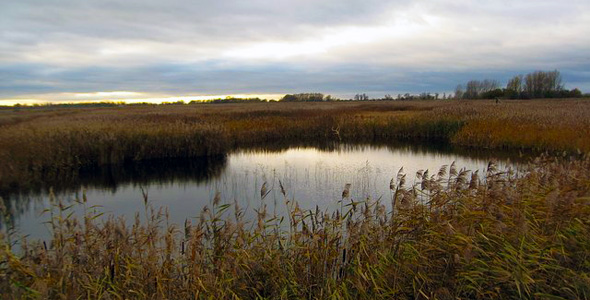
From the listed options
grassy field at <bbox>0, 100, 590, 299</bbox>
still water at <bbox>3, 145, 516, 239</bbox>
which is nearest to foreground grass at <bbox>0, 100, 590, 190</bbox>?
still water at <bbox>3, 145, 516, 239</bbox>

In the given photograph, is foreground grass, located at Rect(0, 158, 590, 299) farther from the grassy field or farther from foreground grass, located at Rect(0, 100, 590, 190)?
foreground grass, located at Rect(0, 100, 590, 190)

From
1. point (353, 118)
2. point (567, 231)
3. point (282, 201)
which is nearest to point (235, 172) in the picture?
point (282, 201)

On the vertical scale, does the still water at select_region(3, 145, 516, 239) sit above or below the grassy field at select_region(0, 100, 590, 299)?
below

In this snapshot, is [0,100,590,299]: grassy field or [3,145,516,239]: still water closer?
[0,100,590,299]: grassy field

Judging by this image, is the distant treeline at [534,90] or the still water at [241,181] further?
the distant treeline at [534,90]

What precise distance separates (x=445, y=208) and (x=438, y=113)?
2117 centimetres

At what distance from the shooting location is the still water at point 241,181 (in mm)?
8883

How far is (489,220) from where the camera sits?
173 inches

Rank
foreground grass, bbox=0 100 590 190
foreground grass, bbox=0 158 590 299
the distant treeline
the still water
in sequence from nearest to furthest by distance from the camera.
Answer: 1. foreground grass, bbox=0 158 590 299
2. the still water
3. foreground grass, bbox=0 100 590 190
4. the distant treeline

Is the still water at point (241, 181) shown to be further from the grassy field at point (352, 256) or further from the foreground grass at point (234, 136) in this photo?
the grassy field at point (352, 256)

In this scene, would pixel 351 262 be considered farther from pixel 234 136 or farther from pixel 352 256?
pixel 234 136

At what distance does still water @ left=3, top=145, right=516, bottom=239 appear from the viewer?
8883mm

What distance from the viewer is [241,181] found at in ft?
38.0

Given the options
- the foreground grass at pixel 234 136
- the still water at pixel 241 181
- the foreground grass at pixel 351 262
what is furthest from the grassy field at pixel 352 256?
the foreground grass at pixel 234 136
